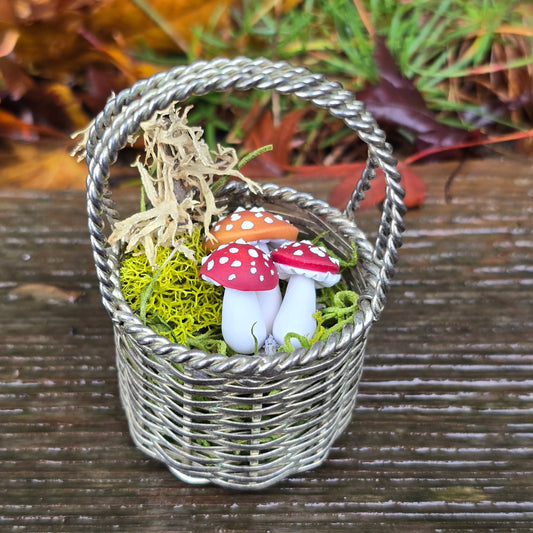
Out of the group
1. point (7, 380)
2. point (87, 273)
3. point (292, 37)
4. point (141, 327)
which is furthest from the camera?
point (292, 37)

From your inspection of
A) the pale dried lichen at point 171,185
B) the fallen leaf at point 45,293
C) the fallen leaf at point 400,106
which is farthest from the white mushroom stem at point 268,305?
the fallen leaf at point 400,106

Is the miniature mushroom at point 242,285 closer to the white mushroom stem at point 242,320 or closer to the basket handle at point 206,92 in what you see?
the white mushroom stem at point 242,320

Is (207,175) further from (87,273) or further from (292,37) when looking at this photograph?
(292,37)

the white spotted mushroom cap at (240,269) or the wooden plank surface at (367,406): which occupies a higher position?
the white spotted mushroom cap at (240,269)

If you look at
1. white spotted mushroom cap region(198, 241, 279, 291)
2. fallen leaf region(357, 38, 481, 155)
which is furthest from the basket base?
fallen leaf region(357, 38, 481, 155)

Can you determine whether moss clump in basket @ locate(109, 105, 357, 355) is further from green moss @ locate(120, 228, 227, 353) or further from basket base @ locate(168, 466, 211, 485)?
basket base @ locate(168, 466, 211, 485)

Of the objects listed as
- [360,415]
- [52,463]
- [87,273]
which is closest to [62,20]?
[87,273]
